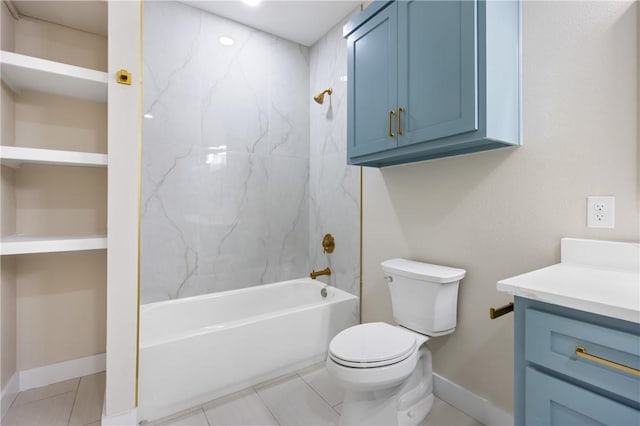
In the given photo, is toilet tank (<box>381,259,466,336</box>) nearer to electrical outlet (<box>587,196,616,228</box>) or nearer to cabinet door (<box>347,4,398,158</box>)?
electrical outlet (<box>587,196,616,228</box>)

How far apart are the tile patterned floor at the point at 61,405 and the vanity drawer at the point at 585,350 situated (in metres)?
2.00

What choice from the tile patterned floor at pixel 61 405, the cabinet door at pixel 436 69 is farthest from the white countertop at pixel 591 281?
the tile patterned floor at pixel 61 405

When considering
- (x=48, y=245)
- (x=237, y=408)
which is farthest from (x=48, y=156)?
(x=237, y=408)

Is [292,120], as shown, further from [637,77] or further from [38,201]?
[637,77]

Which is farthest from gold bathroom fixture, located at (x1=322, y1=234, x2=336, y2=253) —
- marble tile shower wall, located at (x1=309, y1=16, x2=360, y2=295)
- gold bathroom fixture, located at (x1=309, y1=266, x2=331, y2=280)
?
gold bathroom fixture, located at (x1=309, y1=266, x2=331, y2=280)

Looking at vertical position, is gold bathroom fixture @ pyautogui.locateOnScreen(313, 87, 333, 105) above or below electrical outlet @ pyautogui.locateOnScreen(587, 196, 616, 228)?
above

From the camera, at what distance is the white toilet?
1.37 metres

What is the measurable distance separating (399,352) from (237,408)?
96cm

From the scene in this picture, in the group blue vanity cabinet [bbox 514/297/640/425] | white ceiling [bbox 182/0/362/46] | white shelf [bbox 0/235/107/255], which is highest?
white ceiling [bbox 182/0/362/46]

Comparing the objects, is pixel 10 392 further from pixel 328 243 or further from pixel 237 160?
pixel 328 243

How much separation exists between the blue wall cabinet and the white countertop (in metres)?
0.55

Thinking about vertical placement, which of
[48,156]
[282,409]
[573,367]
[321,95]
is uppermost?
[321,95]

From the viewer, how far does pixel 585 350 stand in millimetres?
793

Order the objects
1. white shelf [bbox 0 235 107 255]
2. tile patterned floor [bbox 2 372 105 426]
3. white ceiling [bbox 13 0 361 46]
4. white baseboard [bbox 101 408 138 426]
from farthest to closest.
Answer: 1. white ceiling [bbox 13 0 361 46]
2. tile patterned floor [bbox 2 372 105 426]
3. white baseboard [bbox 101 408 138 426]
4. white shelf [bbox 0 235 107 255]
